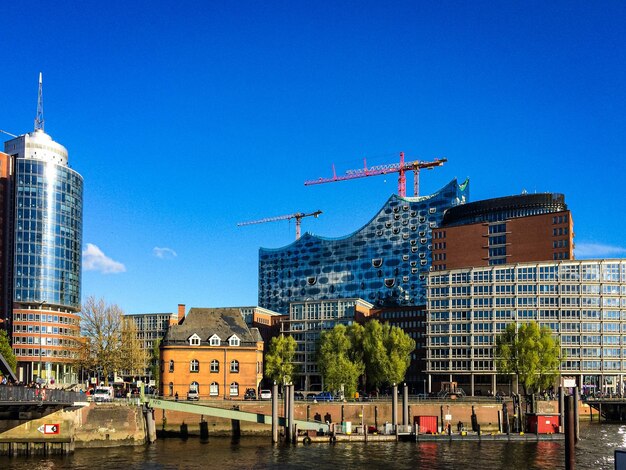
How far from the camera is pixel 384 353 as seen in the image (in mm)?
163500

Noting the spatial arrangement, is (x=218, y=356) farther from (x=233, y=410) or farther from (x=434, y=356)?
(x=434, y=356)

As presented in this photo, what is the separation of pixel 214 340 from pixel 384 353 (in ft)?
150

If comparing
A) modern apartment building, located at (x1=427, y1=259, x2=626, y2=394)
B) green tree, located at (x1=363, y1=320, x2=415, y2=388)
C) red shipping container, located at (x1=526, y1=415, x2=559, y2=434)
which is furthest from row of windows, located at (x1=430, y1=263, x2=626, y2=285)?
red shipping container, located at (x1=526, y1=415, x2=559, y2=434)

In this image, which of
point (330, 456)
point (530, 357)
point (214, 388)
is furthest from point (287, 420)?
point (530, 357)

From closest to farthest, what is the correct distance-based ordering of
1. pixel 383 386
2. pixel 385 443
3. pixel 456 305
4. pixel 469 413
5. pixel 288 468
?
pixel 288 468 → pixel 385 443 → pixel 469 413 → pixel 456 305 → pixel 383 386

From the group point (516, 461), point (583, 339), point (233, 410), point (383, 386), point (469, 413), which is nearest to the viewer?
point (516, 461)

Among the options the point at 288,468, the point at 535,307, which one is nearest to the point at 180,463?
the point at 288,468

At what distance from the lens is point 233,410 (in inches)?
4082

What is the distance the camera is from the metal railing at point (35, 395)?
233ft

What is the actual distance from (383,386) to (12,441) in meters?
120

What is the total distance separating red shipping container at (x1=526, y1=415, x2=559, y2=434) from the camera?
10506 cm

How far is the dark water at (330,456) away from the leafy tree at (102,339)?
37.7 metres

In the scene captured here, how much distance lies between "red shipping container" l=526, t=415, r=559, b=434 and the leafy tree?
68.2 metres

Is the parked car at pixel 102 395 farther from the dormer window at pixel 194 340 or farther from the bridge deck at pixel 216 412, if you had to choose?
the dormer window at pixel 194 340
